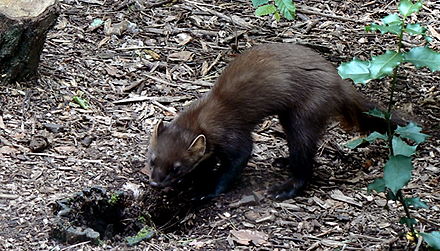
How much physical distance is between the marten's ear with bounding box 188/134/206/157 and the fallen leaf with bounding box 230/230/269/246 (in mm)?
896

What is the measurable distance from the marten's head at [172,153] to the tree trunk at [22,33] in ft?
5.44

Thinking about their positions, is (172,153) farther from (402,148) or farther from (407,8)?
(407,8)

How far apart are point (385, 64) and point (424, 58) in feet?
0.94

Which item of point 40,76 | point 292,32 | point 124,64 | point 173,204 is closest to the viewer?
point 173,204

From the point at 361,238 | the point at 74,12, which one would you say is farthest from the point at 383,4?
the point at 361,238

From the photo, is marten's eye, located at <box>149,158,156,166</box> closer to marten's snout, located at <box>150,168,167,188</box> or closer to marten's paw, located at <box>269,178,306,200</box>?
marten's snout, located at <box>150,168,167,188</box>

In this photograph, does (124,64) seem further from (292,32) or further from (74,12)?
(292,32)

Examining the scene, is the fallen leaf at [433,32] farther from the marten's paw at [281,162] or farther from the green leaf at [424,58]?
the green leaf at [424,58]

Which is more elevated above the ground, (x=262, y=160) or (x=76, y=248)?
(x=76, y=248)

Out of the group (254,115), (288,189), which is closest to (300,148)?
(288,189)

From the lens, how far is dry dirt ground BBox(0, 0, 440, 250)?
6.08 m

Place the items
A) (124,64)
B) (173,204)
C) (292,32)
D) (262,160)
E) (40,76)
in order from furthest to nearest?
(292,32) → (124,64) → (40,76) → (262,160) → (173,204)

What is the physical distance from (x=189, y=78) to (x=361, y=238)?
3107mm

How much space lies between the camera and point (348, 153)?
735 centimetres
